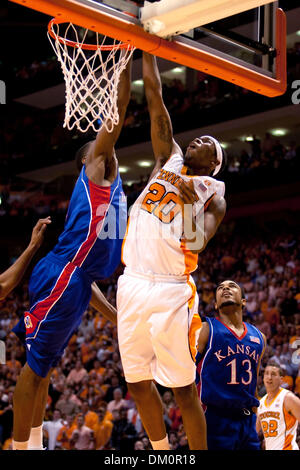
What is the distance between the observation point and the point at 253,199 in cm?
1557

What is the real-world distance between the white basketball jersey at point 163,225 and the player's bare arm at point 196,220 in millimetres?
37

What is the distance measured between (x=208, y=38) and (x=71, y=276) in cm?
178

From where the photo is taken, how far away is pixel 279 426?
6.61 m

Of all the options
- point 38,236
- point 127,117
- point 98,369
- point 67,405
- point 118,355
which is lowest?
point 67,405

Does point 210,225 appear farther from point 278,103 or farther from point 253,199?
point 253,199

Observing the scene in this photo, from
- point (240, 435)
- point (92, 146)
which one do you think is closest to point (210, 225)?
point (92, 146)

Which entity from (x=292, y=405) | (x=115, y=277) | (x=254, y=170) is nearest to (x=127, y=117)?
(x=254, y=170)

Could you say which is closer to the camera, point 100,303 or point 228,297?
point 100,303

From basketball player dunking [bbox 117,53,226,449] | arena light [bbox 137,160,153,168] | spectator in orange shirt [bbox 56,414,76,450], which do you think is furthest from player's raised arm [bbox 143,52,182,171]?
arena light [bbox 137,160,153,168]

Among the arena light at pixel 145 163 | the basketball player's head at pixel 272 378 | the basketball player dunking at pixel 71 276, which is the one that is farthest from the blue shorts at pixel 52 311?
the arena light at pixel 145 163

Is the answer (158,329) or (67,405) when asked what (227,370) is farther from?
(67,405)

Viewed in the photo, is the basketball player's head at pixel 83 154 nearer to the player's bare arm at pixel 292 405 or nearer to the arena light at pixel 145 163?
the player's bare arm at pixel 292 405

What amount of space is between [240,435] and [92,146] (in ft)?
7.98

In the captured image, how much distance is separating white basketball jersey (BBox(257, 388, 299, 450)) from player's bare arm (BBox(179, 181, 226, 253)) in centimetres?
310
